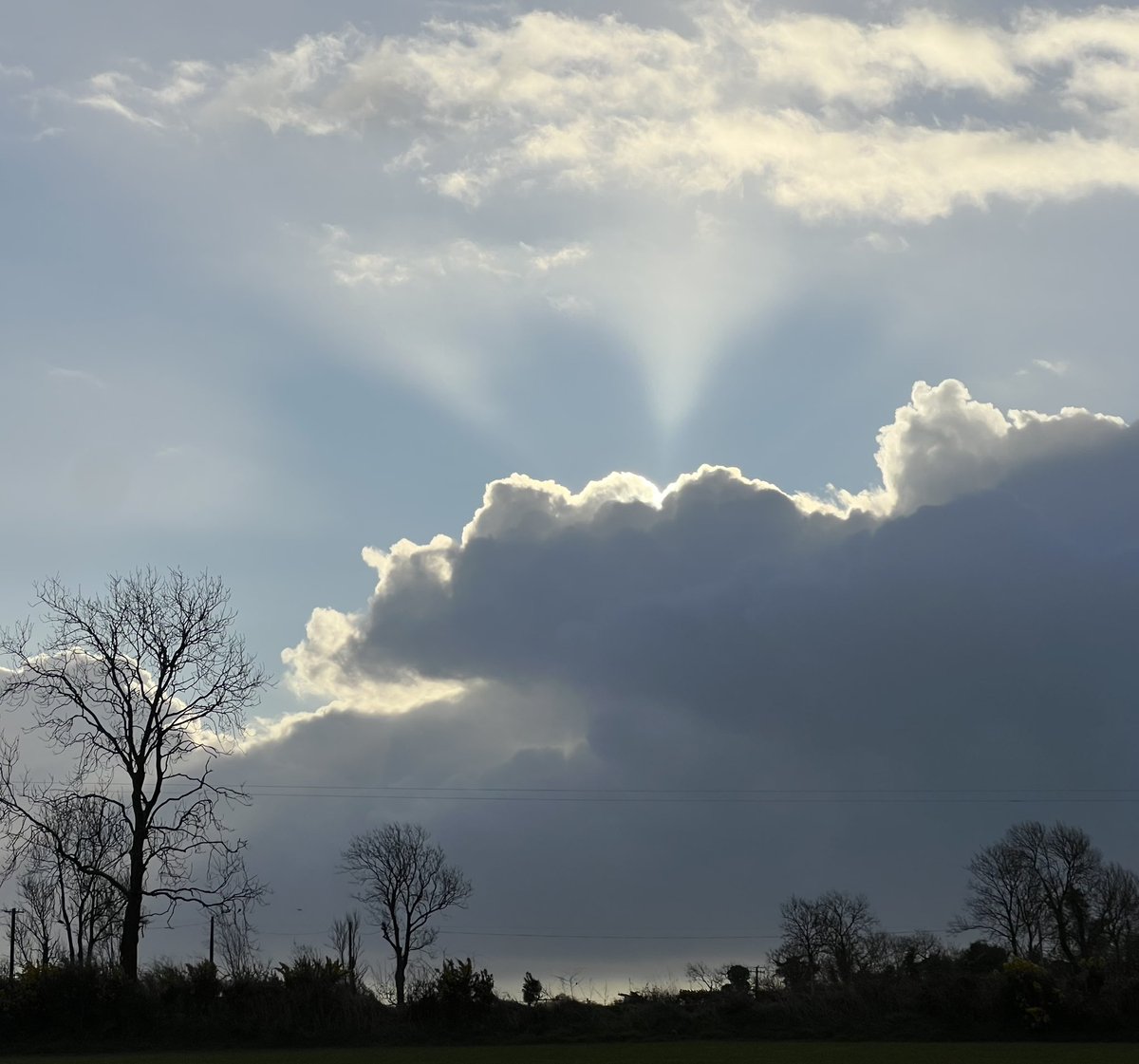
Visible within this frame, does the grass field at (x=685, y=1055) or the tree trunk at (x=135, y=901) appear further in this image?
the tree trunk at (x=135, y=901)

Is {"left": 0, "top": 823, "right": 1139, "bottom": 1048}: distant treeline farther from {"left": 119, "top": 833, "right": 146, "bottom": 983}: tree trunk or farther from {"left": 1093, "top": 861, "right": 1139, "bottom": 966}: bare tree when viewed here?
{"left": 1093, "top": 861, "right": 1139, "bottom": 966}: bare tree

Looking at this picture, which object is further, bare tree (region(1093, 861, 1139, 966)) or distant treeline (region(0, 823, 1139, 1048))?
bare tree (region(1093, 861, 1139, 966))

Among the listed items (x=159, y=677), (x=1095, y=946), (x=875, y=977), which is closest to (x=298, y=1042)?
(x=159, y=677)

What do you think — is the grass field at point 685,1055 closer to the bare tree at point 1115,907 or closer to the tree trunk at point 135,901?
the tree trunk at point 135,901

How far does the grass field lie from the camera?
83.4ft

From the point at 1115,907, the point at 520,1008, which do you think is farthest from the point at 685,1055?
the point at 1115,907

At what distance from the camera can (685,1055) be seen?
27.2 metres

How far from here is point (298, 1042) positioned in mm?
33344

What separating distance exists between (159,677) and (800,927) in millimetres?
59612

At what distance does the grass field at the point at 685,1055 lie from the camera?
1000 inches

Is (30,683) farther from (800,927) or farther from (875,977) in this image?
(800,927)

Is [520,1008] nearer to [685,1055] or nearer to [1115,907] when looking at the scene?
[685,1055]

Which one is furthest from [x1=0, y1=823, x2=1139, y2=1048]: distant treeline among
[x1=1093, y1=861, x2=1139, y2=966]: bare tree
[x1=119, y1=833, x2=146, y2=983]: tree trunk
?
[x1=1093, y1=861, x2=1139, y2=966]: bare tree

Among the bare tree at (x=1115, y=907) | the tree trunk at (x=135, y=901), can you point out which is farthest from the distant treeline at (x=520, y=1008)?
the bare tree at (x=1115, y=907)
